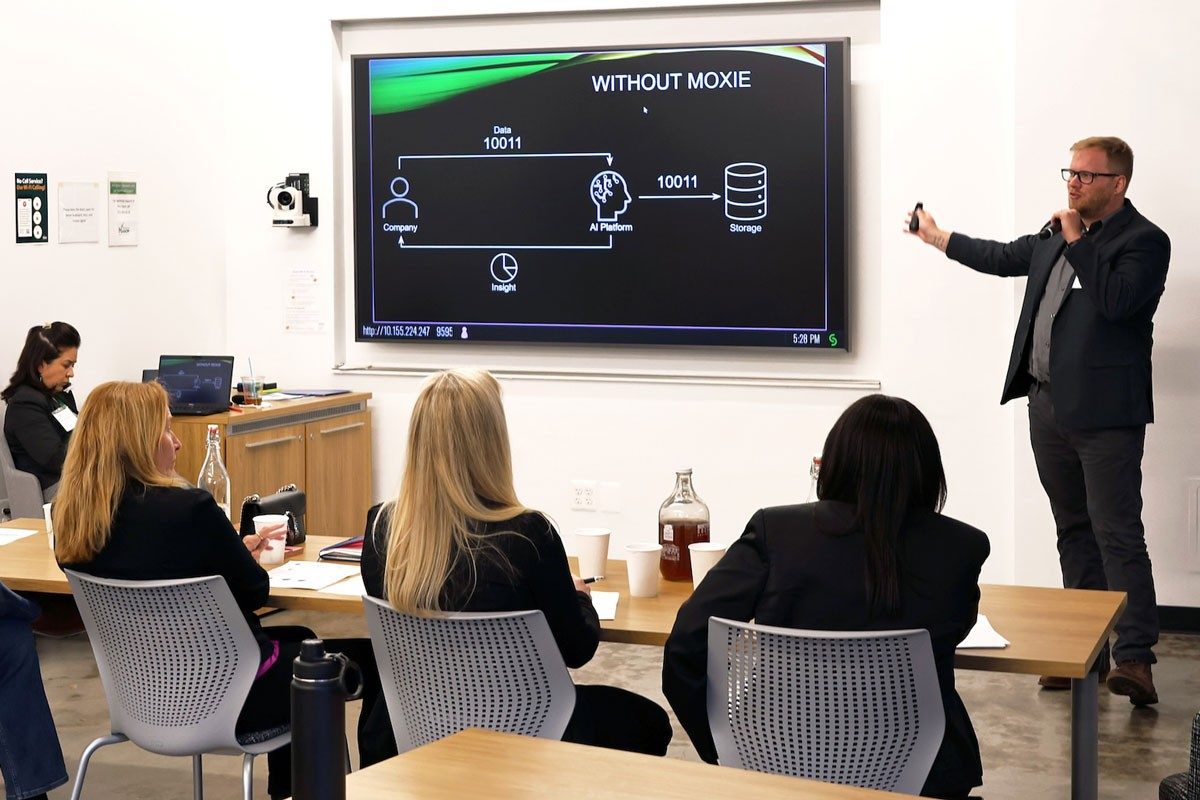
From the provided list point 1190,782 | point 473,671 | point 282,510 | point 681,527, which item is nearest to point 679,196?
point 282,510

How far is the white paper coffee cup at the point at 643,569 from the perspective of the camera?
3.06m

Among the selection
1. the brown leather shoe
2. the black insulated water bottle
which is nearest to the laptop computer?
the brown leather shoe

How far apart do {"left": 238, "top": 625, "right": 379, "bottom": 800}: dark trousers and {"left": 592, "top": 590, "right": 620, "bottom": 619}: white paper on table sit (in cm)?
52

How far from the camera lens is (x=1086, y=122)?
17.4ft

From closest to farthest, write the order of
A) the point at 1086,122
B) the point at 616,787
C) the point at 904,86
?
the point at 616,787, the point at 1086,122, the point at 904,86

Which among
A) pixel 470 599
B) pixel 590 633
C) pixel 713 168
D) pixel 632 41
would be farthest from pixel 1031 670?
pixel 632 41

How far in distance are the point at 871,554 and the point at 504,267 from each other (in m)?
4.11

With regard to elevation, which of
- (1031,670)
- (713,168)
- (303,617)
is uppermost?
(713,168)

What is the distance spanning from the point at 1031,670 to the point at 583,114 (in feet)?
13.2

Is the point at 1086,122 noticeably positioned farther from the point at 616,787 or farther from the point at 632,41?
the point at 616,787

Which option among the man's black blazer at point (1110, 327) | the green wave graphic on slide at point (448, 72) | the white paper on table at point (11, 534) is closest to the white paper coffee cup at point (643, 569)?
the white paper on table at point (11, 534)

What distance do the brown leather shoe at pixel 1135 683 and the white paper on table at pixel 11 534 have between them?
341 centimetres

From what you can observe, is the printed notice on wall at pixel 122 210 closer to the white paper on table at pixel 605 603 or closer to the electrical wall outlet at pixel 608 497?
the electrical wall outlet at pixel 608 497

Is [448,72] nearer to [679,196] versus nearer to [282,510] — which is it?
[679,196]
